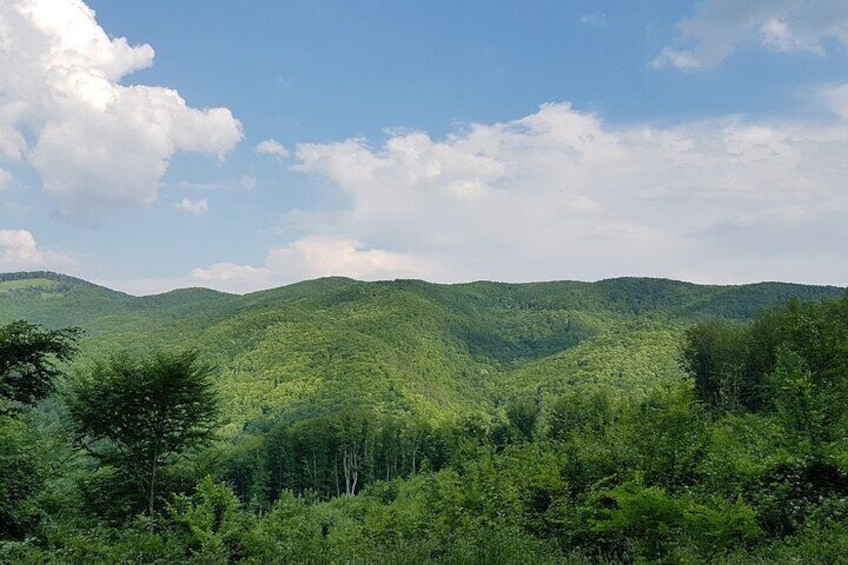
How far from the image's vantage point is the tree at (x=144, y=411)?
2088 centimetres

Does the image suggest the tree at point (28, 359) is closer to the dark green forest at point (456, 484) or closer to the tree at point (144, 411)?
Result: the dark green forest at point (456, 484)

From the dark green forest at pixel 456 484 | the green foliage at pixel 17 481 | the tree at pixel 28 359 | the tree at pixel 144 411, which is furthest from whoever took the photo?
the tree at pixel 144 411

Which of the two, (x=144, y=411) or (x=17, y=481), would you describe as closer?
(x=17, y=481)

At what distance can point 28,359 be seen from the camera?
16781mm

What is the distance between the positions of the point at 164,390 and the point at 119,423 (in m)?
2.25

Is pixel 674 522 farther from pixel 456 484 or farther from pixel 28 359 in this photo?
pixel 28 359

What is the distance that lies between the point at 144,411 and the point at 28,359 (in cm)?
552

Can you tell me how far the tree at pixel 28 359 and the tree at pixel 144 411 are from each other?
132 inches

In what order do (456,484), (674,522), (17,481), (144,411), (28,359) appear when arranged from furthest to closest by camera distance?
(456,484) → (144,411) → (28,359) → (17,481) → (674,522)

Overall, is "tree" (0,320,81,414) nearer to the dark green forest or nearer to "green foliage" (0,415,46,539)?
the dark green forest

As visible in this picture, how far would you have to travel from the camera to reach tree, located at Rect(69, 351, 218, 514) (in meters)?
20.9

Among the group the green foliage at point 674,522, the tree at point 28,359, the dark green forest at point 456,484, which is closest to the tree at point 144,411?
the dark green forest at point 456,484

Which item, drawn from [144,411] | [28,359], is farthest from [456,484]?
[28,359]

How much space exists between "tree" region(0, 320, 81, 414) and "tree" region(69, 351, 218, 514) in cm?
335
